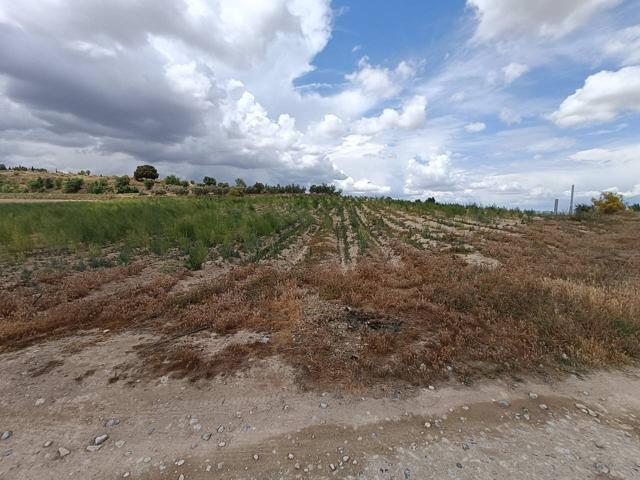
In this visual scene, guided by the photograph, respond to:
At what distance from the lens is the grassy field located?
4082 mm

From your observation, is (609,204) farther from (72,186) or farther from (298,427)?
(72,186)

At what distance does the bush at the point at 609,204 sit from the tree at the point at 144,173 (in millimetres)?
74062

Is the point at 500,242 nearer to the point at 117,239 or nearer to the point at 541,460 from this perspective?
the point at 541,460

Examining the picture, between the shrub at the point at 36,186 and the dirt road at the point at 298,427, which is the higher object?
the shrub at the point at 36,186

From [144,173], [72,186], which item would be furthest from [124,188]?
[144,173]

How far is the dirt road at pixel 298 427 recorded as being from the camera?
2.49 meters

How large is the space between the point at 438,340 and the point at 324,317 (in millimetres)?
1929

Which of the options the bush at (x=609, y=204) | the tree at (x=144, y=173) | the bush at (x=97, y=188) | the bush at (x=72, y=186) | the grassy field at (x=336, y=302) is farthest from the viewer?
the tree at (x=144, y=173)

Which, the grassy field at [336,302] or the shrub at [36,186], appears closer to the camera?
the grassy field at [336,302]

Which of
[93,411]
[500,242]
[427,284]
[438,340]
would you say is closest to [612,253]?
[500,242]

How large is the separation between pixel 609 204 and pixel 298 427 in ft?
115

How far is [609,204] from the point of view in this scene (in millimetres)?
26250

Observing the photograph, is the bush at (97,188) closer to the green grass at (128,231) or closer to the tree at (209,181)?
Result: the tree at (209,181)

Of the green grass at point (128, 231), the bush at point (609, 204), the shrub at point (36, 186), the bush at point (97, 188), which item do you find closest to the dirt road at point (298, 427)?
the green grass at point (128, 231)
